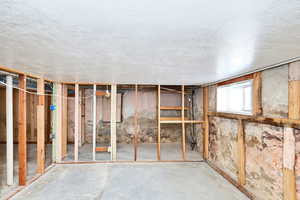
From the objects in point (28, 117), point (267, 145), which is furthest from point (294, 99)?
point (28, 117)

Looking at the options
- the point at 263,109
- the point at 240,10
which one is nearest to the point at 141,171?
the point at 263,109

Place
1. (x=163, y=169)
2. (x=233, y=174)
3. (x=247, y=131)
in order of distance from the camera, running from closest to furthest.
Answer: (x=247, y=131) < (x=233, y=174) < (x=163, y=169)

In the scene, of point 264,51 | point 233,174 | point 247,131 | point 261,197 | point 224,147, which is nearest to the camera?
point 264,51

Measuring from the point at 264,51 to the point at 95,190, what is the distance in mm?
2831

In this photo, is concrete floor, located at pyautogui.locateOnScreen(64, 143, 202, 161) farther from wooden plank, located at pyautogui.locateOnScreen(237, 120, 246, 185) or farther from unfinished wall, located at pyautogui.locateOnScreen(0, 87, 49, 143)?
unfinished wall, located at pyautogui.locateOnScreen(0, 87, 49, 143)

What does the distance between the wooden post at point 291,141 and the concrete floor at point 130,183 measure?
79 centimetres

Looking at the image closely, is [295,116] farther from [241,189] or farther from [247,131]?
[241,189]

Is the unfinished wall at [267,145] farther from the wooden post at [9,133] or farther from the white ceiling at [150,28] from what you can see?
the wooden post at [9,133]

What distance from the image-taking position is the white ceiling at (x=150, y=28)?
739 mm

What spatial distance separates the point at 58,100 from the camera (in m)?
3.71

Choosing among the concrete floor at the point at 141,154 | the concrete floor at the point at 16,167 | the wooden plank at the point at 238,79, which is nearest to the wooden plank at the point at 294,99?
the wooden plank at the point at 238,79

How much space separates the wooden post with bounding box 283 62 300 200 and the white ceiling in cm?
34

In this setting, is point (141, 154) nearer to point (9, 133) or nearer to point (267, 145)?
point (9, 133)

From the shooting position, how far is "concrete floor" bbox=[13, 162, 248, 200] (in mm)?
2412
